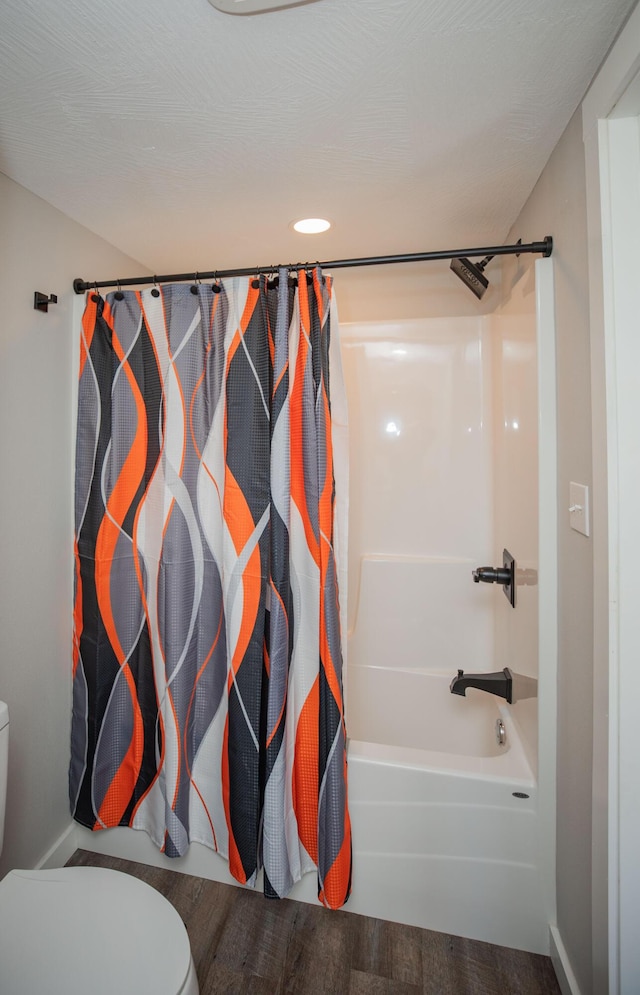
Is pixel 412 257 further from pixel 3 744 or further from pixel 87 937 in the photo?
pixel 87 937

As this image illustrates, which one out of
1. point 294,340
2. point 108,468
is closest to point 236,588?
point 108,468

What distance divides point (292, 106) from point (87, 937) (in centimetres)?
184

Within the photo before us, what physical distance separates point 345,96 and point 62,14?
57cm

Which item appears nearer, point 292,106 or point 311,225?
point 292,106

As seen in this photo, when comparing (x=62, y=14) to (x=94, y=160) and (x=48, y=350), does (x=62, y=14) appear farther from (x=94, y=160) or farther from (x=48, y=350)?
(x=48, y=350)

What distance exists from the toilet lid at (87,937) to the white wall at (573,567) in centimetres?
94

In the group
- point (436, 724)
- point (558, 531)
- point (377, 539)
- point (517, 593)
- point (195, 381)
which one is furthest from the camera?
point (377, 539)

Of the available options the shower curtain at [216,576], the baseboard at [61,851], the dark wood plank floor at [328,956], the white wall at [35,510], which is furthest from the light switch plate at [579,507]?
the baseboard at [61,851]

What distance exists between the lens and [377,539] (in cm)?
235

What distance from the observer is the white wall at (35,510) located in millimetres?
1497

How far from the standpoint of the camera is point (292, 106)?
3.78 ft

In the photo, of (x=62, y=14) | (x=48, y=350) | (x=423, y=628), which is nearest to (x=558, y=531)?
(x=423, y=628)

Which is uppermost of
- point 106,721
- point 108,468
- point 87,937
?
point 108,468

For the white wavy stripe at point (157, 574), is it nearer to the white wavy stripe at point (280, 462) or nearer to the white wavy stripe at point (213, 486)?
the white wavy stripe at point (213, 486)
